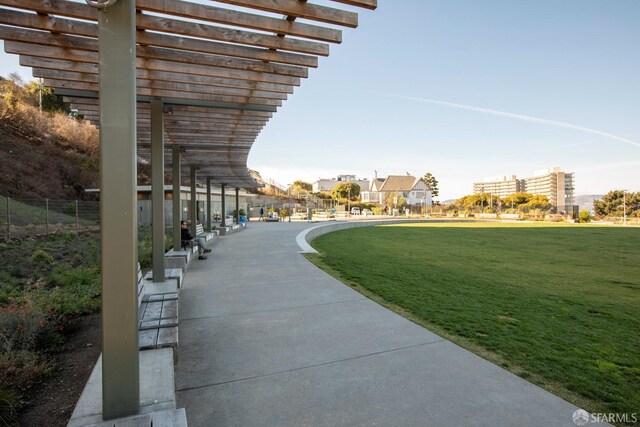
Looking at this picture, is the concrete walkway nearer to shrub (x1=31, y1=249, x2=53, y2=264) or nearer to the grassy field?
the grassy field

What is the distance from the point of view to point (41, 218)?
701 inches

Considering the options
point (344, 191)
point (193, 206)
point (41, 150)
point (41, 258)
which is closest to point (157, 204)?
point (193, 206)

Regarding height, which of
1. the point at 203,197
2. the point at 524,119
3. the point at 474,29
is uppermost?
the point at 524,119

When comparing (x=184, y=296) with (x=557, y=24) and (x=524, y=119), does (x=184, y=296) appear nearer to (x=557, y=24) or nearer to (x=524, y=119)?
(x=557, y=24)

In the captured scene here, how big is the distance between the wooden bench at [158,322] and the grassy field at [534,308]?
3255 millimetres

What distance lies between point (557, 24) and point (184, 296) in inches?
979

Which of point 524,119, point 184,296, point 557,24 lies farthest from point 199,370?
point 524,119

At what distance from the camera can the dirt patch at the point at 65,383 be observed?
103 inches

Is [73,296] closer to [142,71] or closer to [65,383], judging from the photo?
[65,383]

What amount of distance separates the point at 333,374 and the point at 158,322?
2.04 meters

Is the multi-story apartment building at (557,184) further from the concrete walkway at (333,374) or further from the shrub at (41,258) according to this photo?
the shrub at (41,258)

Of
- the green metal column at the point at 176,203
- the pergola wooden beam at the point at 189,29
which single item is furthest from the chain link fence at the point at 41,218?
the pergola wooden beam at the point at 189,29

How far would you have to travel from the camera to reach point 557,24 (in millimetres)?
19359

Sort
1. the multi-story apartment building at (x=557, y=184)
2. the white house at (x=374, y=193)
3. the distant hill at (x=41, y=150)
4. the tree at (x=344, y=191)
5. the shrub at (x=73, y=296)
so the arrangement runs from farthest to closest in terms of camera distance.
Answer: the multi-story apartment building at (x=557, y=184) < the white house at (x=374, y=193) < the tree at (x=344, y=191) < the distant hill at (x=41, y=150) < the shrub at (x=73, y=296)
